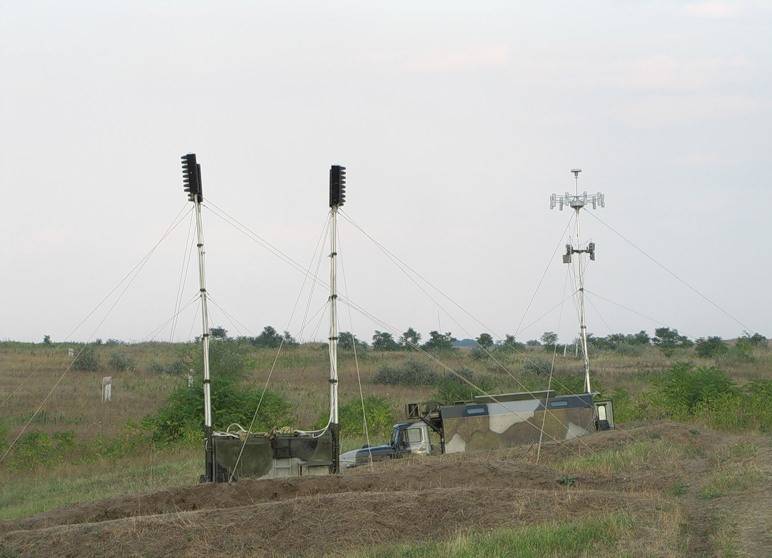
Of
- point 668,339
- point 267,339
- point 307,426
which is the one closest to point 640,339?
point 668,339

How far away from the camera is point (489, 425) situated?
26.2 metres

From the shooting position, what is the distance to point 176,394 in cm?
3816

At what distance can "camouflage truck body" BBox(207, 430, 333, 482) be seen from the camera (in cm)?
2031

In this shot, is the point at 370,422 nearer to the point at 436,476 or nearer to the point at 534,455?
the point at 534,455

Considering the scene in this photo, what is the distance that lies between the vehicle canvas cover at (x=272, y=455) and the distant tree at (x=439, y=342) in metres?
65.3

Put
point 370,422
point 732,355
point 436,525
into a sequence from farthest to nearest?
point 732,355 → point 370,422 → point 436,525

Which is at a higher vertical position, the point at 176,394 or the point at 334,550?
the point at 176,394

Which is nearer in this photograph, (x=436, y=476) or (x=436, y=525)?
(x=436, y=525)

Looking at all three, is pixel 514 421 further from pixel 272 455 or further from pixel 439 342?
pixel 439 342

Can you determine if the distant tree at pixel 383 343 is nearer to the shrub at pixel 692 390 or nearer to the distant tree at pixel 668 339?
the distant tree at pixel 668 339

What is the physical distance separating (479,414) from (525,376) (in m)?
27.7

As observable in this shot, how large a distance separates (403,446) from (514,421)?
10.2 feet

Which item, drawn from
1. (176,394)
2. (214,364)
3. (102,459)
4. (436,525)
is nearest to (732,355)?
(214,364)

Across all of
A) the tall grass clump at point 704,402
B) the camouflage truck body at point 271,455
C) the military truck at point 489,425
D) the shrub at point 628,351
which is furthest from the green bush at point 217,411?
the shrub at point 628,351
